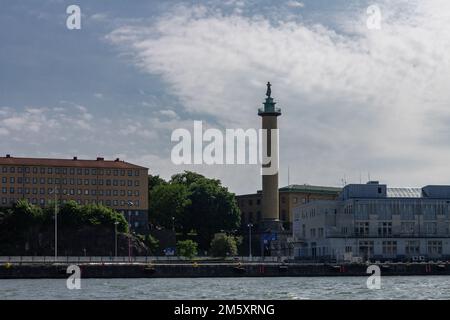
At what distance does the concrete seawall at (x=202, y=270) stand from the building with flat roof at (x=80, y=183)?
2417 inches

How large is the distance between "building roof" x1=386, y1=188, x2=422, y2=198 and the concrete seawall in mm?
24412

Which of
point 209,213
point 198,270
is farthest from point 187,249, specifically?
point 198,270

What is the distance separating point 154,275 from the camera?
4080 inches

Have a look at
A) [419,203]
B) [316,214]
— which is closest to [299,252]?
[316,214]

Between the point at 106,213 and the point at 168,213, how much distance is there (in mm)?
19083

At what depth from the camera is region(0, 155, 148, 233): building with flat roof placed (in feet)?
555

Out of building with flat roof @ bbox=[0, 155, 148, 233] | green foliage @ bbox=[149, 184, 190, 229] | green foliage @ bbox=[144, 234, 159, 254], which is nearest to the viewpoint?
green foliage @ bbox=[144, 234, 159, 254]

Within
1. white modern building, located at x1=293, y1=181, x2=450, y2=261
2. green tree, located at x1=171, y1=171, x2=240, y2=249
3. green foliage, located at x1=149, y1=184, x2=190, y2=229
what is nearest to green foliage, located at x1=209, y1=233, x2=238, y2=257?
white modern building, located at x1=293, y1=181, x2=450, y2=261

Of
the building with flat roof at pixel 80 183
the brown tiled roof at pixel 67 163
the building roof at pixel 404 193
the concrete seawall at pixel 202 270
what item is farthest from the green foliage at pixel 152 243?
the concrete seawall at pixel 202 270

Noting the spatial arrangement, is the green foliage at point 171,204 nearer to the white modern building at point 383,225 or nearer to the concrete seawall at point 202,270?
the white modern building at point 383,225

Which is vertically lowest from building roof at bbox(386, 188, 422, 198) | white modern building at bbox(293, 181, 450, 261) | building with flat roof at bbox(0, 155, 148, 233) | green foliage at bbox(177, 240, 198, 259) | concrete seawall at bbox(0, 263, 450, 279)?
concrete seawall at bbox(0, 263, 450, 279)

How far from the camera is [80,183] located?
6885 inches

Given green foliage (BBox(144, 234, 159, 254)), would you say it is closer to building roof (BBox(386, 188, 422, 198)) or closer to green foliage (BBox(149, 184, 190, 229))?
green foliage (BBox(149, 184, 190, 229))
